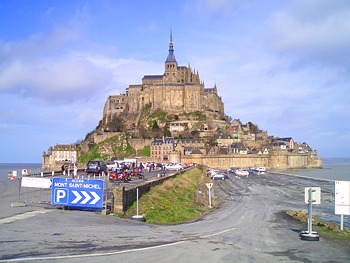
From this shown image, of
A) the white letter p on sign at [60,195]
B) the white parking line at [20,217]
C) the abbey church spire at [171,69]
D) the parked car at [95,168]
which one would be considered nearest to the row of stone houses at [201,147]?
the abbey church spire at [171,69]

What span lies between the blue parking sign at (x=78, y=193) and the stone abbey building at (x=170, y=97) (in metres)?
136

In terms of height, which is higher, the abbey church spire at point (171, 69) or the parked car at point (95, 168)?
the abbey church spire at point (171, 69)

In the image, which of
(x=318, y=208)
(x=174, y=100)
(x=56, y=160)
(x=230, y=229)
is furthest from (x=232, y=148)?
(x=230, y=229)

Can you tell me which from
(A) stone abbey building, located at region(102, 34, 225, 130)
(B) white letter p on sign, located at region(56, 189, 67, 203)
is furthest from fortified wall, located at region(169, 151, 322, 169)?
(B) white letter p on sign, located at region(56, 189, 67, 203)

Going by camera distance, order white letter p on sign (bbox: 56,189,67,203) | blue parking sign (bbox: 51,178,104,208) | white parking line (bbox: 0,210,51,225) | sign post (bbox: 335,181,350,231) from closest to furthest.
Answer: white parking line (bbox: 0,210,51,225) < sign post (bbox: 335,181,350,231) < blue parking sign (bbox: 51,178,104,208) < white letter p on sign (bbox: 56,189,67,203)

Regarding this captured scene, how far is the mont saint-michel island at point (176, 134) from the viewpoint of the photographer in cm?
13150

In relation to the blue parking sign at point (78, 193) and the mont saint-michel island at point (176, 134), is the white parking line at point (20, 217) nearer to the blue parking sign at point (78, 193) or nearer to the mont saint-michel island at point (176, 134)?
the blue parking sign at point (78, 193)

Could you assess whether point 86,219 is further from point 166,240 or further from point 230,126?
point 230,126

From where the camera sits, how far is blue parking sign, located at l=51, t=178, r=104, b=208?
1950 cm

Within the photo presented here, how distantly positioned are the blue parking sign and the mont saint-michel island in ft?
341

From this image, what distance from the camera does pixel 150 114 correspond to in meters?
156

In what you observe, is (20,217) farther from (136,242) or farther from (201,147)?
(201,147)

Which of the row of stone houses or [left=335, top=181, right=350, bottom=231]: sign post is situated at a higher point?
the row of stone houses

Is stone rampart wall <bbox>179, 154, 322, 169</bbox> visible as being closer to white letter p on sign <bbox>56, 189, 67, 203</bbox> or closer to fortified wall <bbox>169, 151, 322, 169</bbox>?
fortified wall <bbox>169, 151, 322, 169</bbox>
